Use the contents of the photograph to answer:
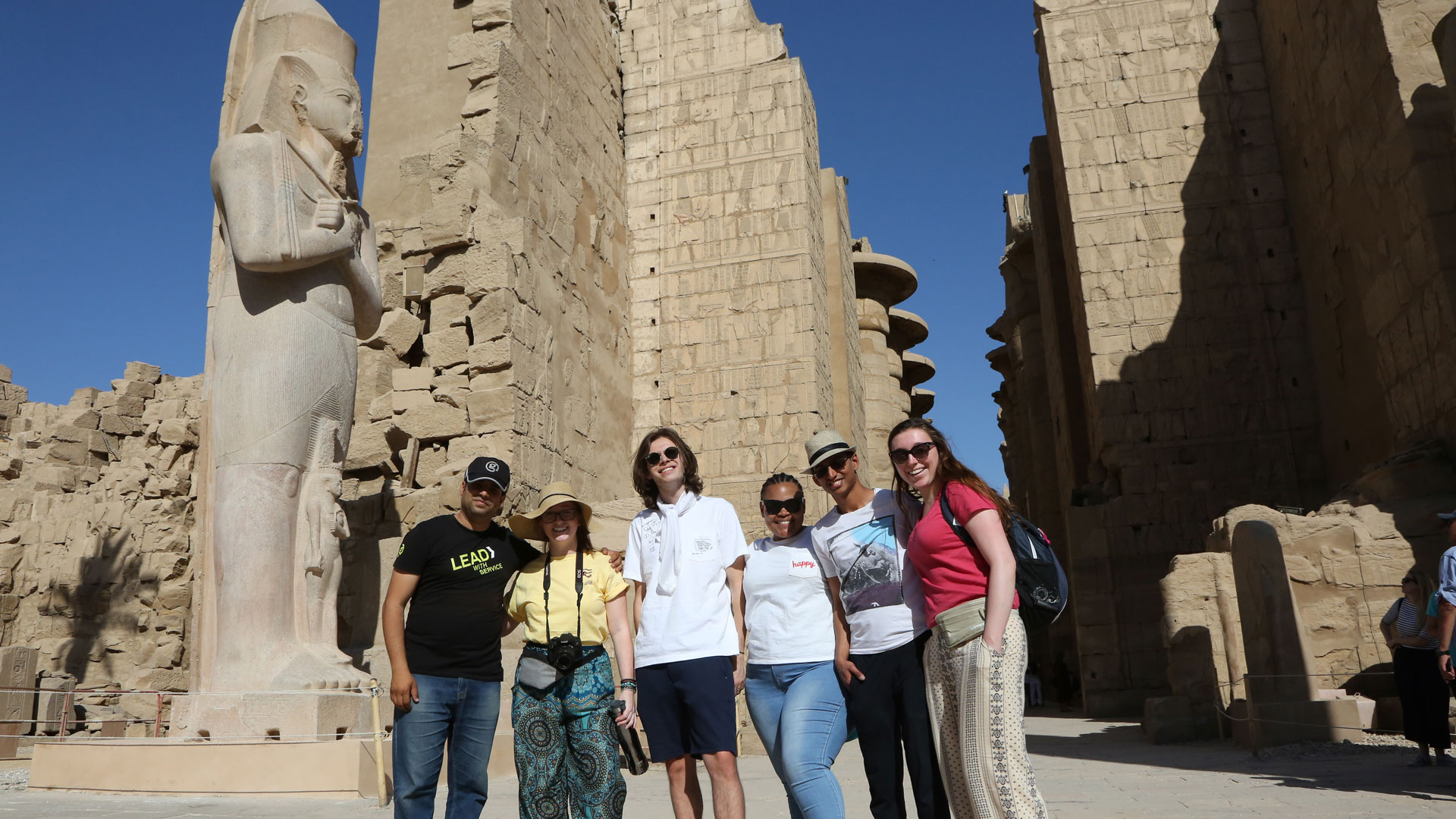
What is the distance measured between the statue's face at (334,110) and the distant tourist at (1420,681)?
6631mm

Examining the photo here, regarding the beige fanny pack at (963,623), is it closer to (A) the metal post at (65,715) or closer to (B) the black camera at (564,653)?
(B) the black camera at (564,653)

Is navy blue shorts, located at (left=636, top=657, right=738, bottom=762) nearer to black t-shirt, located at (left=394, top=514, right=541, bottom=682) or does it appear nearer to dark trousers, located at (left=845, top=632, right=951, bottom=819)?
dark trousers, located at (left=845, top=632, right=951, bottom=819)

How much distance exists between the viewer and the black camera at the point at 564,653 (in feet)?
11.3

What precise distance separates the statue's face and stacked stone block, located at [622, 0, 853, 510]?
25.4 ft

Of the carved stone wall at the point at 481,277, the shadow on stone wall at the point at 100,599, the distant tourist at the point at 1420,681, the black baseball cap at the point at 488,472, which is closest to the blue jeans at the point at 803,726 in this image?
the black baseball cap at the point at 488,472

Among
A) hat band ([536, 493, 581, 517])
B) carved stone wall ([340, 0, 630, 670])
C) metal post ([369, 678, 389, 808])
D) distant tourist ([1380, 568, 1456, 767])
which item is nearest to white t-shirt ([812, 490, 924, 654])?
hat band ([536, 493, 581, 517])

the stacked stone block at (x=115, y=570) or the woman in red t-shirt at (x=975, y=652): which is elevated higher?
the stacked stone block at (x=115, y=570)

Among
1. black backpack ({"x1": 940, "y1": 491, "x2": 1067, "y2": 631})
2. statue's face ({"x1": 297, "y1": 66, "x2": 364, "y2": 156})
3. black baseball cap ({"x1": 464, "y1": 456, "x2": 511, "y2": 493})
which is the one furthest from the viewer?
statue's face ({"x1": 297, "y1": 66, "x2": 364, "y2": 156})

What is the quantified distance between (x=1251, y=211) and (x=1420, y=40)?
4.51 meters

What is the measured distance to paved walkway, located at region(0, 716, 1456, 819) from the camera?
441 cm

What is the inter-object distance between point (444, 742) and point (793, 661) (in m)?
1.24

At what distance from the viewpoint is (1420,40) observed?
32.2 ft

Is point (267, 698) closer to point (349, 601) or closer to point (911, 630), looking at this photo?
point (349, 601)

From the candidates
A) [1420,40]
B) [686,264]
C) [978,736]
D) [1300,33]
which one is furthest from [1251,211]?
[978,736]
